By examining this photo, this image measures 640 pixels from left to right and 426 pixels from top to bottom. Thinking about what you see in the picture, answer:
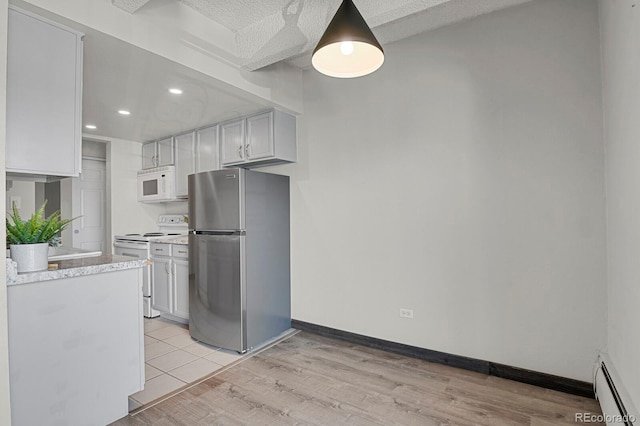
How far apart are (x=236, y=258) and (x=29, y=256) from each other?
1.49 m

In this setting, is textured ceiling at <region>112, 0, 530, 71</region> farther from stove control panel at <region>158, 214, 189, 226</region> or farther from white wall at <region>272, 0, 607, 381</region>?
stove control panel at <region>158, 214, 189, 226</region>

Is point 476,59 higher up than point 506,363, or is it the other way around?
point 476,59

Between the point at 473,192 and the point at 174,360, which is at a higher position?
the point at 473,192

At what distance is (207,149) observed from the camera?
3.86m

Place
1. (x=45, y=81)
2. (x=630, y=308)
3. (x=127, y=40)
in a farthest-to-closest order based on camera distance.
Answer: (x=127, y=40), (x=45, y=81), (x=630, y=308)

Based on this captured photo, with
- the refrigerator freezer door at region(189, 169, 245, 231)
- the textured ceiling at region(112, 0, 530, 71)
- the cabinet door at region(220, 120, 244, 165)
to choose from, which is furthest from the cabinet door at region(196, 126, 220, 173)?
the textured ceiling at region(112, 0, 530, 71)

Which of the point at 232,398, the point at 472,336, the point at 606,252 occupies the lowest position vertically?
the point at 232,398

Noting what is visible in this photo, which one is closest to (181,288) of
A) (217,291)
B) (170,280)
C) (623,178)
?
(170,280)

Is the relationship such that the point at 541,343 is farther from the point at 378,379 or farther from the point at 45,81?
the point at 45,81

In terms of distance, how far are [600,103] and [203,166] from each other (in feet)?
11.9

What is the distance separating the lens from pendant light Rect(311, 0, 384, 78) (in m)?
1.46

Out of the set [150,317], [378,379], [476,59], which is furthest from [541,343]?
[150,317]

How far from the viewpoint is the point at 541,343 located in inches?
89.5

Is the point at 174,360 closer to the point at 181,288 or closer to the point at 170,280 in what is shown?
the point at 181,288
